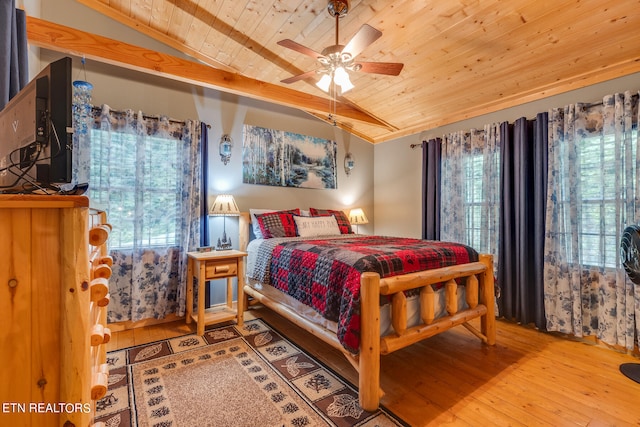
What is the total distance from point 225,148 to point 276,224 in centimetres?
105

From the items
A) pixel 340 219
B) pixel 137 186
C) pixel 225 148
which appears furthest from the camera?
pixel 340 219

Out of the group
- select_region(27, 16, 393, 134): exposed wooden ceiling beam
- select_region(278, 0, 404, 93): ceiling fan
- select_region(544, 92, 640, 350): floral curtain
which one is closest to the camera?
select_region(278, 0, 404, 93): ceiling fan

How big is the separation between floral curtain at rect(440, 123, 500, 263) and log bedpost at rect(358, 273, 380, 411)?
210 cm

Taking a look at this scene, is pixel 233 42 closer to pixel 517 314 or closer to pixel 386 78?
pixel 386 78

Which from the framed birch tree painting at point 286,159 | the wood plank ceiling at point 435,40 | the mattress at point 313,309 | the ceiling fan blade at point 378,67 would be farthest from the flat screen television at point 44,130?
the framed birch tree painting at point 286,159

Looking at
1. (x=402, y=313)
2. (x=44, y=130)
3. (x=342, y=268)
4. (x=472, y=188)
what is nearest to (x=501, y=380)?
(x=402, y=313)

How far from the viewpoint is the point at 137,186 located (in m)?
2.82

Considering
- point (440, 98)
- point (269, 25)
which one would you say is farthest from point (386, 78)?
point (269, 25)

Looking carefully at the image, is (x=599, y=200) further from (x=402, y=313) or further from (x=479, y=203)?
(x=402, y=313)

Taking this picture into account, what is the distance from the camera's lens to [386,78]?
3119 mm

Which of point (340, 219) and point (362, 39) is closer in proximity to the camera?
point (362, 39)

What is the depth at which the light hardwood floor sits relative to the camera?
160 centimetres

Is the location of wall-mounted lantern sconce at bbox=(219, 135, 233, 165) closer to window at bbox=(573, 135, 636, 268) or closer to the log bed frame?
the log bed frame

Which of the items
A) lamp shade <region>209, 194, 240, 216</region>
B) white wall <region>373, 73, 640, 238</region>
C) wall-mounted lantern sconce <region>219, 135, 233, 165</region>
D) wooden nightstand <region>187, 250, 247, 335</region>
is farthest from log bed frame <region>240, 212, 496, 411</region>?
wall-mounted lantern sconce <region>219, 135, 233, 165</region>
